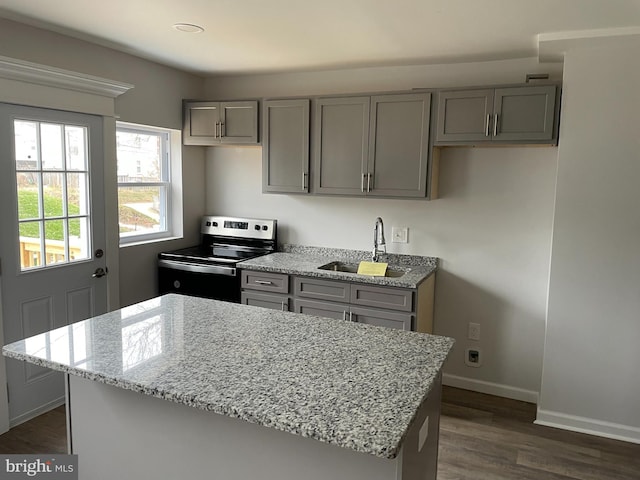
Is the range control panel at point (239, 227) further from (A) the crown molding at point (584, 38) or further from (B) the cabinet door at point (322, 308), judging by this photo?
(A) the crown molding at point (584, 38)

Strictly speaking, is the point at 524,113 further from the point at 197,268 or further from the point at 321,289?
the point at 197,268

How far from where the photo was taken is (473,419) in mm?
3211

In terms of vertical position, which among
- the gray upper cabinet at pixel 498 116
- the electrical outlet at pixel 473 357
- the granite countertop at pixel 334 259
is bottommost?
the electrical outlet at pixel 473 357

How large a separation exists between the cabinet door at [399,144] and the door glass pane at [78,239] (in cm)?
200

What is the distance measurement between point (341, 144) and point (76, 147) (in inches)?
71.0

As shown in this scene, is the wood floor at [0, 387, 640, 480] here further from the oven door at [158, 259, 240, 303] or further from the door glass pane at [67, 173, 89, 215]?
the door glass pane at [67, 173, 89, 215]

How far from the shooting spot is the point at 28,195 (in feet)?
9.48

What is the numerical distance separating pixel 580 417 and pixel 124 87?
12.2 feet

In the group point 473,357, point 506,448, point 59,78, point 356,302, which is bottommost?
point 506,448

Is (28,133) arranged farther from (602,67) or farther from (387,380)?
(602,67)

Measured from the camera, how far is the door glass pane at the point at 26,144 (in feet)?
9.20

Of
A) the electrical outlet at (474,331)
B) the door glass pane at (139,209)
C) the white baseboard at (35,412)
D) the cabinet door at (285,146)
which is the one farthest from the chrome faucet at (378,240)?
the white baseboard at (35,412)

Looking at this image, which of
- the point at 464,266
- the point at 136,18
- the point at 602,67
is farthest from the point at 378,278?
the point at 136,18

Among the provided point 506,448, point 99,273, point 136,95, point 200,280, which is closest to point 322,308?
point 200,280
